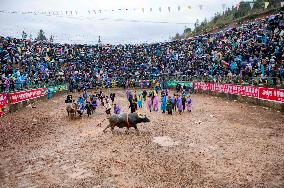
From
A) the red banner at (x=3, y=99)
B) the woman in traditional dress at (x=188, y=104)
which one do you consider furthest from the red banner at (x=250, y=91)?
the red banner at (x=3, y=99)

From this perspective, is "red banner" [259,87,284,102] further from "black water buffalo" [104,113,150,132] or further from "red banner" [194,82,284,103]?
"black water buffalo" [104,113,150,132]

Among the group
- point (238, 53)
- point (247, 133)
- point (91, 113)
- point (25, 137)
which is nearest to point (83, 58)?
point (238, 53)

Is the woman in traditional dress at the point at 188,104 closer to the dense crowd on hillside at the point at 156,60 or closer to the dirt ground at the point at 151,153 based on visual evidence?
the dirt ground at the point at 151,153

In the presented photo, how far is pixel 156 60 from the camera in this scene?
164 ft

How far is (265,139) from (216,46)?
2922 centimetres

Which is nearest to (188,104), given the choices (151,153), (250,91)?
(250,91)

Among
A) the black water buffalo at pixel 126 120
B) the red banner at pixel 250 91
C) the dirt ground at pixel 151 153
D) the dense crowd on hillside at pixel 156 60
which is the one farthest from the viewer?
the dense crowd on hillside at pixel 156 60

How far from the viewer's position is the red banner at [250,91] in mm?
20836

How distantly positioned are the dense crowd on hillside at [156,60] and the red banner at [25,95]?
941 mm

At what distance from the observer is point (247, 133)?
14875 mm

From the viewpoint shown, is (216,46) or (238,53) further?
(216,46)

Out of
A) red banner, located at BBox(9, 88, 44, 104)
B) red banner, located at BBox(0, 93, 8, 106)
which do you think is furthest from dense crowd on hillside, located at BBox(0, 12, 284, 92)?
red banner, located at BBox(0, 93, 8, 106)

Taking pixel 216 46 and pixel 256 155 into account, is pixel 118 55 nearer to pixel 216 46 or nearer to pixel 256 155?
pixel 216 46

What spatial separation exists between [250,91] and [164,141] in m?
13.2
